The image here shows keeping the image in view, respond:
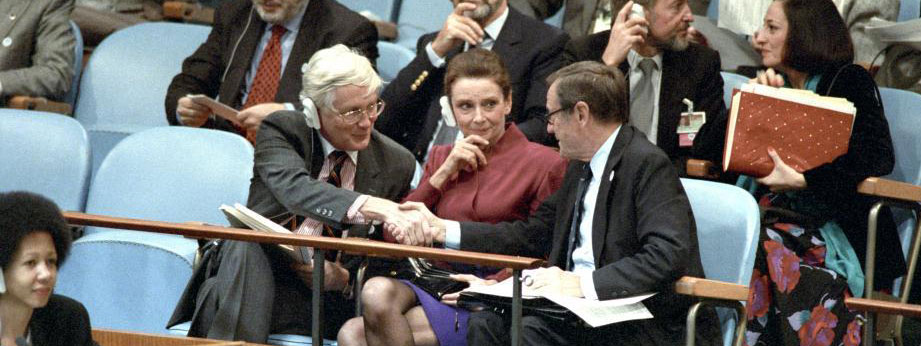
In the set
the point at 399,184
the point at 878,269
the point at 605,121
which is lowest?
the point at 878,269

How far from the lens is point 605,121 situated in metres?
3.43

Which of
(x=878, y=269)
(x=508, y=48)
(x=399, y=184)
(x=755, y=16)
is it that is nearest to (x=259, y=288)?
(x=399, y=184)

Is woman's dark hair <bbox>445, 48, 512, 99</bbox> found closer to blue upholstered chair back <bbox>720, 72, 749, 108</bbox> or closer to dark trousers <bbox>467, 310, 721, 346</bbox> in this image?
dark trousers <bbox>467, 310, 721, 346</bbox>

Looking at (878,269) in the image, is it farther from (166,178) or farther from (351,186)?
(166,178)

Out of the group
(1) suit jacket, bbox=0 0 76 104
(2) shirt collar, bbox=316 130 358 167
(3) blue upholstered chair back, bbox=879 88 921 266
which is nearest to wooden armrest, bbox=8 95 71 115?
(1) suit jacket, bbox=0 0 76 104

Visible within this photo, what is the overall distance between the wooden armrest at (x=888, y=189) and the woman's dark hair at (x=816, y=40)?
0.44 meters

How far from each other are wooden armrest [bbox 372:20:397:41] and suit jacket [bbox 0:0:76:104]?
119 centimetres

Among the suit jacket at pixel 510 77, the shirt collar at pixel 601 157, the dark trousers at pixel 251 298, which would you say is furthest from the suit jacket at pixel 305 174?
the suit jacket at pixel 510 77

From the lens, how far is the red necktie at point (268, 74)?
470cm

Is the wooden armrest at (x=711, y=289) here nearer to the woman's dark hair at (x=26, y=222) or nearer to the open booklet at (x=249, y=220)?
the open booklet at (x=249, y=220)

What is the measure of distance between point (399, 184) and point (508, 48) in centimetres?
90

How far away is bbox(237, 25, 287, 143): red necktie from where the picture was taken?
4698mm

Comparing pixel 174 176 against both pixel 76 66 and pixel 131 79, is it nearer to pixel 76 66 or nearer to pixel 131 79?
pixel 131 79

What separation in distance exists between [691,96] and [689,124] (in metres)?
0.09
